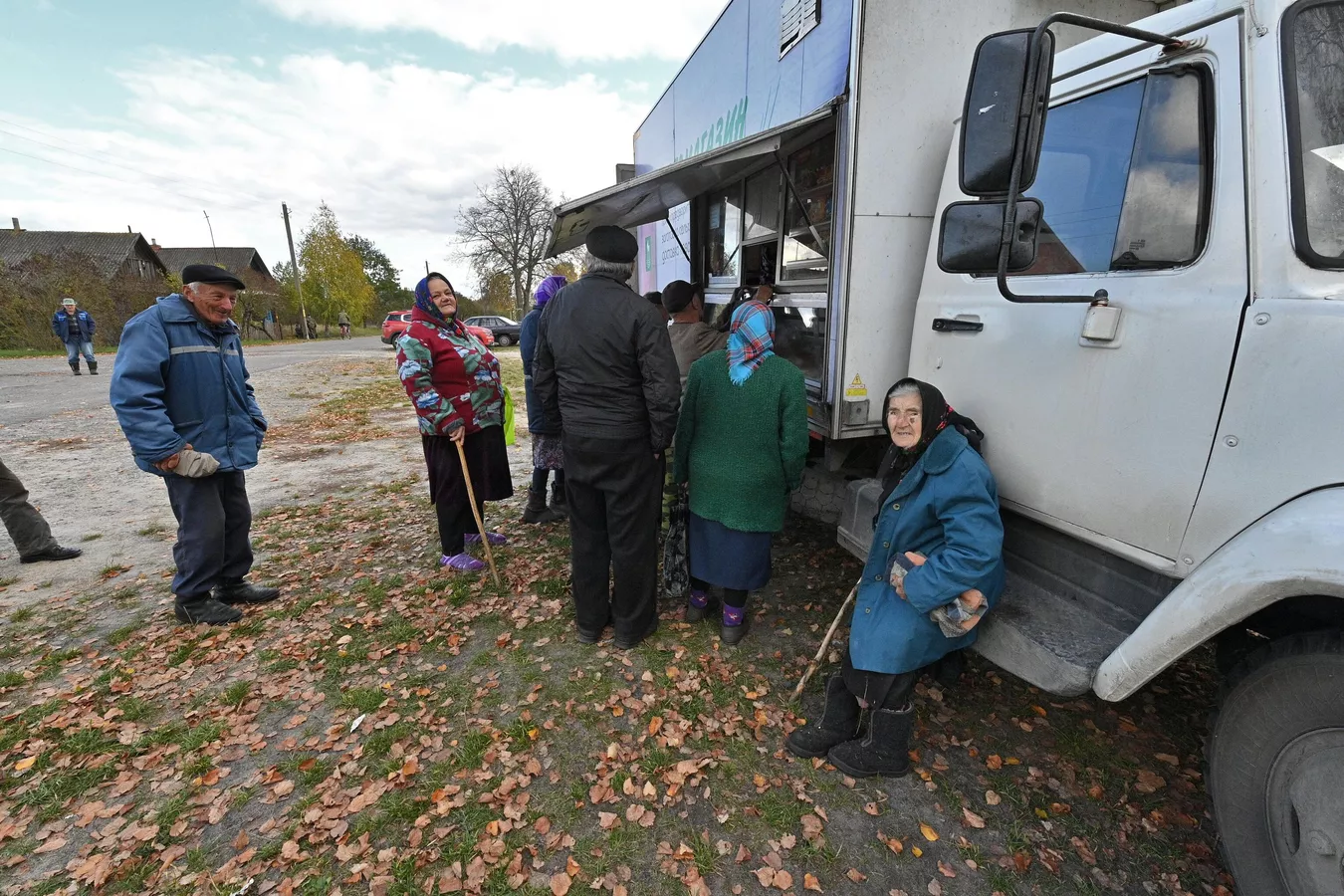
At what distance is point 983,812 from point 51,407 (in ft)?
49.2

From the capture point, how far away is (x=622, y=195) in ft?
13.4

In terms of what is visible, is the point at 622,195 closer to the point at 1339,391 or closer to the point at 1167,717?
the point at 1339,391

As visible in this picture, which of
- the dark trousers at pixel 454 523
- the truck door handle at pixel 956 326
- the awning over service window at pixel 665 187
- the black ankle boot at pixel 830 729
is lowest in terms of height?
the black ankle boot at pixel 830 729

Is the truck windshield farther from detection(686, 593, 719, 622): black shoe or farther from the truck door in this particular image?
detection(686, 593, 719, 622): black shoe

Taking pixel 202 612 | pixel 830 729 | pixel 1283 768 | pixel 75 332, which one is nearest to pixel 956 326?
pixel 1283 768

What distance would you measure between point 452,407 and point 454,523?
0.91 m

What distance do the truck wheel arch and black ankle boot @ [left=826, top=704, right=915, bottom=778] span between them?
788 millimetres

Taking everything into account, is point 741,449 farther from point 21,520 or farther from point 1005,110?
point 21,520

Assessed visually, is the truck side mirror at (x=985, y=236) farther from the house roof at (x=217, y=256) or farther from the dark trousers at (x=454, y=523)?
the house roof at (x=217, y=256)

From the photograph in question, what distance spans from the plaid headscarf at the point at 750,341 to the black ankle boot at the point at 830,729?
1.53 metres

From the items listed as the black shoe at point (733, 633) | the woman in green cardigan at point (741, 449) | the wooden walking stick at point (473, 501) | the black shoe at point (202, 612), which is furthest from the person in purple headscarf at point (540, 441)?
the black shoe at point (202, 612)

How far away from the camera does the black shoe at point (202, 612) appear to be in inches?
142

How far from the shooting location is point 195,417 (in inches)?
131

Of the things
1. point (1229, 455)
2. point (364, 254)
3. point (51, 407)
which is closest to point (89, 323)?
point (51, 407)
